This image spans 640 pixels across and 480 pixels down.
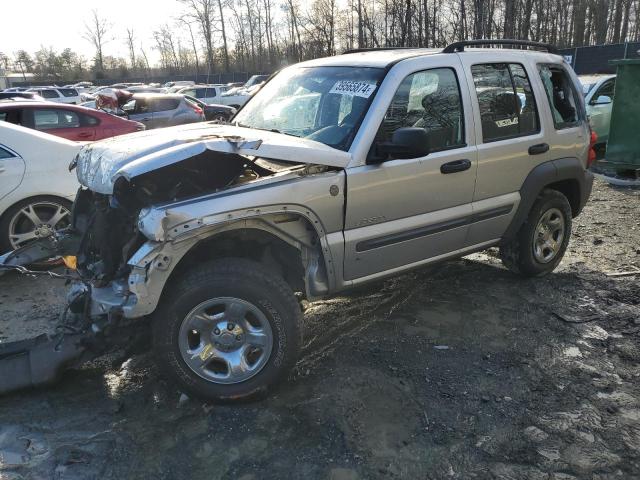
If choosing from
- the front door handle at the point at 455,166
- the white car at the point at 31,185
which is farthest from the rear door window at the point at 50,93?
the front door handle at the point at 455,166

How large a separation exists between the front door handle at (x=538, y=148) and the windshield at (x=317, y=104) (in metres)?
1.56

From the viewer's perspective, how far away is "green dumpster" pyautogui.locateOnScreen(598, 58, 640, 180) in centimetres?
906

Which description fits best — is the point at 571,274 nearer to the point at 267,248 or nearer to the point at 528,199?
the point at 528,199

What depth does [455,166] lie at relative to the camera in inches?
153

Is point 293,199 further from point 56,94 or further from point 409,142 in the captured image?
point 56,94

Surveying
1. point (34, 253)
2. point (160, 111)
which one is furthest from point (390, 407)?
point (160, 111)

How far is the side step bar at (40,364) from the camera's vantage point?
3.22 meters

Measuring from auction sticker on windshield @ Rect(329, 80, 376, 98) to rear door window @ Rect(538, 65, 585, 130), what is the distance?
74.1 inches

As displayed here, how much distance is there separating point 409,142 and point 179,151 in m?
1.35

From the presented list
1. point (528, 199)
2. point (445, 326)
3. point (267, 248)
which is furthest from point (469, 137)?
point (267, 248)

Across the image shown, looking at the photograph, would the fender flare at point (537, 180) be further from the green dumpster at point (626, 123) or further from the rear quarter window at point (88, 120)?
the rear quarter window at point (88, 120)

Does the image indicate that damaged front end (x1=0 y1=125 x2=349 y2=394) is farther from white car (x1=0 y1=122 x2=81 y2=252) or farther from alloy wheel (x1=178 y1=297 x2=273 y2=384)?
white car (x1=0 y1=122 x2=81 y2=252)

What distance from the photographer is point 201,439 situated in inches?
113

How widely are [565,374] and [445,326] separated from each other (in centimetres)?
93
